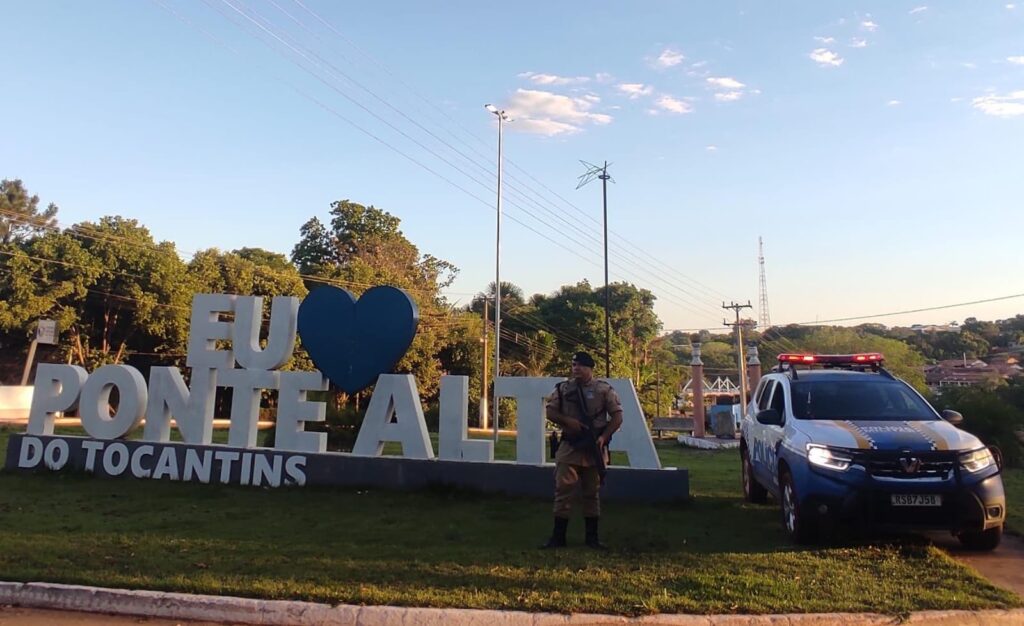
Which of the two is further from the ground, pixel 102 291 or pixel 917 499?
pixel 102 291

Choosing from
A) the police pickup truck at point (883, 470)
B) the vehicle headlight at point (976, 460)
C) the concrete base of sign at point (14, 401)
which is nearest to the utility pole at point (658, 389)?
the concrete base of sign at point (14, 401)

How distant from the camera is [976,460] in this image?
6453 mm

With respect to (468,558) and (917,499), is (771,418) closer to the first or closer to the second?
(917,499)

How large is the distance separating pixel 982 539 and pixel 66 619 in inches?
298

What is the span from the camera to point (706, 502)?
9.63 metres

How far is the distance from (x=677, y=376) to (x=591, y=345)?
12018mm

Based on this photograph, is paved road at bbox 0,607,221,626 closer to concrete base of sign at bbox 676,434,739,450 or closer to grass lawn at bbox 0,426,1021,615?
grass lawn at bbox 0,426,1021,615

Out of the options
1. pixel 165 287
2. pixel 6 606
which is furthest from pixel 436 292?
pixel 6 606

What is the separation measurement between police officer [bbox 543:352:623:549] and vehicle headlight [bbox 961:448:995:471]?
293 cm

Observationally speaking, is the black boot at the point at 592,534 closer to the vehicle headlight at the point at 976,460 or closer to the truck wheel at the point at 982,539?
the vehicle headlight at the point at 976,460

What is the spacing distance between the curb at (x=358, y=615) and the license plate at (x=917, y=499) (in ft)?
3.88

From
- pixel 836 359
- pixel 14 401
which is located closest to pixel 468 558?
pixel 836 359

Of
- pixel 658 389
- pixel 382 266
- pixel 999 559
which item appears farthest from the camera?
pixel 658 389

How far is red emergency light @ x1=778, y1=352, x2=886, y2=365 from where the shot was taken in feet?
28.2
